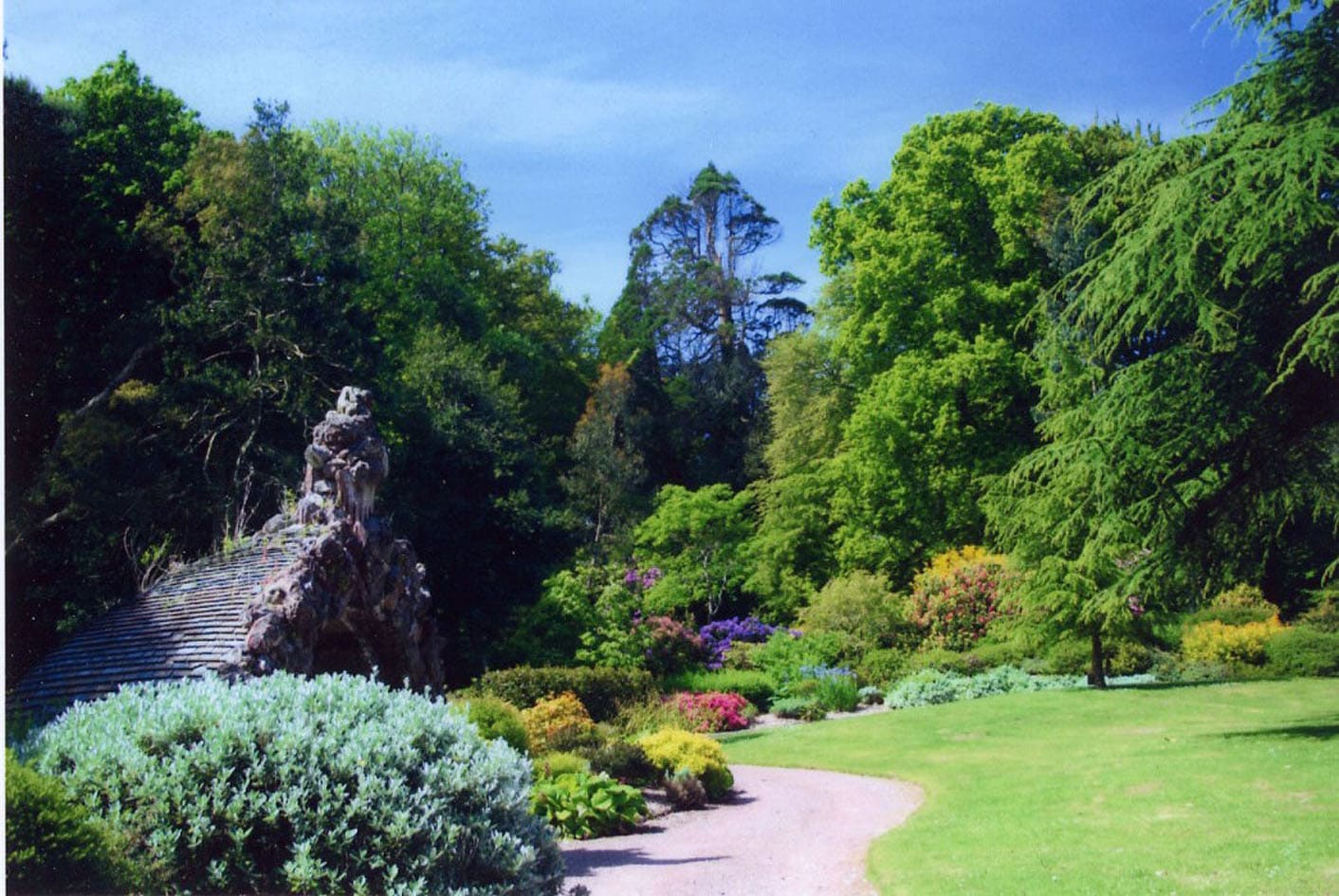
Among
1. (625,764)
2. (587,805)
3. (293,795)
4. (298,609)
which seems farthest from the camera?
(625,764)

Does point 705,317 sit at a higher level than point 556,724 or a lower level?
higher

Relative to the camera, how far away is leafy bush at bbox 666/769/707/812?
1212 centimetres

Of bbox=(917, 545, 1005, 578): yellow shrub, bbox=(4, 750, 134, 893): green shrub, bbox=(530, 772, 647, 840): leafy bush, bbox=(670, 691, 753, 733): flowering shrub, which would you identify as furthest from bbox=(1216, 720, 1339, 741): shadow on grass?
bbox=(4, 750, 134, 893): green shrub

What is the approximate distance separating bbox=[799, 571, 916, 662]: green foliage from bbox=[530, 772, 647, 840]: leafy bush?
580 inches

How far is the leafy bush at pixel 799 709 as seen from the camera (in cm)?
2108

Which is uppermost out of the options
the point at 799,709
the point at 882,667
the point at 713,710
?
the point at 882,667

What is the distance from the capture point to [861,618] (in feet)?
83.4

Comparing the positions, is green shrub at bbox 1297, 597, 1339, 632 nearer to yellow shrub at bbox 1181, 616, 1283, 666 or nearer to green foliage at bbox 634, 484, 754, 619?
yellow shrub at bbox 1181, 616, 1283, 666

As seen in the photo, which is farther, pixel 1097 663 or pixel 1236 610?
pixel 1236 610

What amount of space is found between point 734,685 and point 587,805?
41.7ft

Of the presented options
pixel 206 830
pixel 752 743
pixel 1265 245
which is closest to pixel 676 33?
pixel 206 830

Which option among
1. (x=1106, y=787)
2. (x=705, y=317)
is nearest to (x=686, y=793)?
(x=1106, y=787)

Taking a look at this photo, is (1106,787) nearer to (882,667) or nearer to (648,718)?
(648,718)

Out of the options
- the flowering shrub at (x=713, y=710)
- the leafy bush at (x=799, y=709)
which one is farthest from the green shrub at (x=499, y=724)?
the leafy bush at (x=799, y=709)
